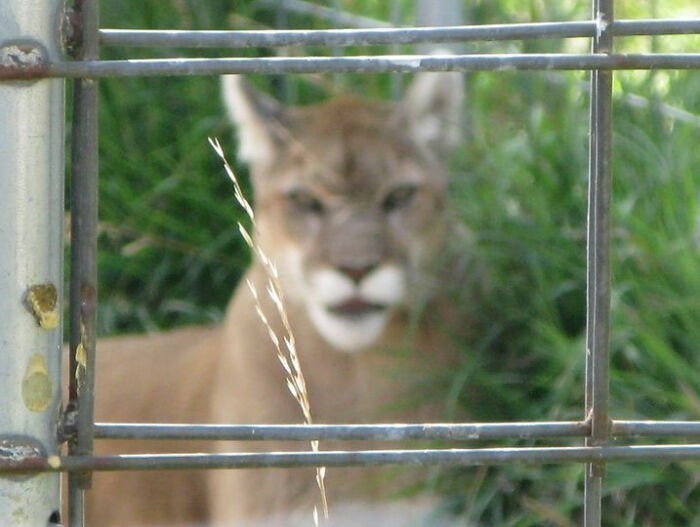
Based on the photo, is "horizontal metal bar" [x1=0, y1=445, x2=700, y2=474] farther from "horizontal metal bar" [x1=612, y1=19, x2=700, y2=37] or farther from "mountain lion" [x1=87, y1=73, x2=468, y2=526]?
"mountain lion" [x1=87, y1=73, x2=468, y2=526]

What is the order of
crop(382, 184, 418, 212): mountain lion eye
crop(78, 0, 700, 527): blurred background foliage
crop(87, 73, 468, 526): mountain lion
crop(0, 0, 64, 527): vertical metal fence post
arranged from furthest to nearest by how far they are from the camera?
crop(382, 184, 418, 212): mountain lion eye, crop(87, 73, 468, 526): mountain lion, crop(78, 0, 700, 527): blurred background foliage, crop(0, 0, 64, 527): vertical metal fence post

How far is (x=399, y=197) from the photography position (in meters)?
3.00

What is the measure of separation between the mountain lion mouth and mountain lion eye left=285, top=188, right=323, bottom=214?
0.27 m

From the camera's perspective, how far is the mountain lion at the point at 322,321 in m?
2.79

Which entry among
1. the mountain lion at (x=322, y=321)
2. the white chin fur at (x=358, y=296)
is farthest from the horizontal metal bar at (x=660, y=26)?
the white chin fur at (x=358, y=296)

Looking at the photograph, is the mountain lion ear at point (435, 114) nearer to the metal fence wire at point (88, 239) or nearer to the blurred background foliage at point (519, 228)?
the blurred background foliage at point (519, 228)

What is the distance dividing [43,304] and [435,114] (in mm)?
2282

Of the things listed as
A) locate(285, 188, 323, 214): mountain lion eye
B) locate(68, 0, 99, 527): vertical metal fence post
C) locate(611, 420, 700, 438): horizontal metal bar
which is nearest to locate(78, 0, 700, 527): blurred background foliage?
locate(285, 188, 323, 214): mountain lion eye

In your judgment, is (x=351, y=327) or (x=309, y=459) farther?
(x=351, y=327)

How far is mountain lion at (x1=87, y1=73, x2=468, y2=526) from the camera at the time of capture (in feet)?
9.17

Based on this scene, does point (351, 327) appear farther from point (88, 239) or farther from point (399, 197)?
point (88, 239)

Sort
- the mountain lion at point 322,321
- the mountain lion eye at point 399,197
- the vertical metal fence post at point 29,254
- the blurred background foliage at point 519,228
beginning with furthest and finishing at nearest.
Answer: the mountain lion eye at point 399,197, the mountain lion at point 322,321, the blurred background foliage at point 519,228, the vertical metal fence post at point 29,254

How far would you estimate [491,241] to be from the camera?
9.02 feet

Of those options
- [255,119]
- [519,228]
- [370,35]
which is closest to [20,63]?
[370,35]
